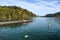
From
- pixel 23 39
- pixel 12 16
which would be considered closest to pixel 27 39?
pixel 23 39

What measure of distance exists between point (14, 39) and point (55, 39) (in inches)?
489

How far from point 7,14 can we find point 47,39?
13351 centimetres

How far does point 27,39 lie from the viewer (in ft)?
158

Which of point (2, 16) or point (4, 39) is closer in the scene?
point (4, 39)

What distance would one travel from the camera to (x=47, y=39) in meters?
48.5

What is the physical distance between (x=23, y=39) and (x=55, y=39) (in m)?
9.73

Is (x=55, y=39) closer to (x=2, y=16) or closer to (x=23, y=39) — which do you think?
(x=23, y=39)

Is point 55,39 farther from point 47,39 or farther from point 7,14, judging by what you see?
point 7,14

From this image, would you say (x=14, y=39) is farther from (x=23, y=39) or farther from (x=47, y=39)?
(x=47, y=39)

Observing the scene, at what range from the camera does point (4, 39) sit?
4697 centimetres

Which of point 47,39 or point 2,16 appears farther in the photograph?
point 2,16

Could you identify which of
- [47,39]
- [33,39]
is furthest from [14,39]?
[47,39]

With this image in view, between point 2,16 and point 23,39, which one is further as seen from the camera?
point 2,16

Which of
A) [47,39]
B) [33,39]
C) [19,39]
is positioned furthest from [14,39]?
[47,39]
